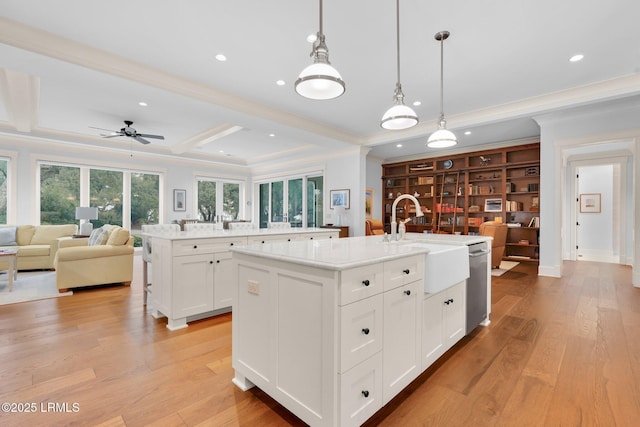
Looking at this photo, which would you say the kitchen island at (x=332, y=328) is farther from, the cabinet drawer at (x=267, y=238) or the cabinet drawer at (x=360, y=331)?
the cabinet drawer at (x=267, y=238)

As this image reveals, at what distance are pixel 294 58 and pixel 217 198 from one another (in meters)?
7.40

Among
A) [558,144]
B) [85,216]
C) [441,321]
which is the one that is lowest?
[441,321]

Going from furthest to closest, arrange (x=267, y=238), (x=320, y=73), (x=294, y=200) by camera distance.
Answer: (x=294, y=200) < (x=267, y=238) < (x=320, y=73)

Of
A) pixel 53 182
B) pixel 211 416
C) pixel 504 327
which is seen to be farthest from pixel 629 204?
pixel 53 182

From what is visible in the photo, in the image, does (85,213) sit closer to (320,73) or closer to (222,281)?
(222,281)

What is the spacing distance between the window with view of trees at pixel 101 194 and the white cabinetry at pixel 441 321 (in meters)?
8.35

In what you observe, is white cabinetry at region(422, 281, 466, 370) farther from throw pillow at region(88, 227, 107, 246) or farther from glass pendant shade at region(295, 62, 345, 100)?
throw pillow at region(88, 227, 107, 246)

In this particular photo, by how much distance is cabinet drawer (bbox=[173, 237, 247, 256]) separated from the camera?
294cm

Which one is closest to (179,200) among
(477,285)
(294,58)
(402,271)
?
(294,58)

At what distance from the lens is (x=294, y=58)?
3.37 m

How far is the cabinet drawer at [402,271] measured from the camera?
1.66 m

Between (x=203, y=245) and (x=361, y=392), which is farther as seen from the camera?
(x=203, y=245)

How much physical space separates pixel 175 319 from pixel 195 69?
2944mm

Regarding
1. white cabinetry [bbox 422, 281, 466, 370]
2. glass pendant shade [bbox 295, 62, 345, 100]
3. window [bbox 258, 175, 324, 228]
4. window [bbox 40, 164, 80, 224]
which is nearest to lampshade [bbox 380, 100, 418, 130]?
glass pendant shade [bbox 295, 62, 345, 100]
